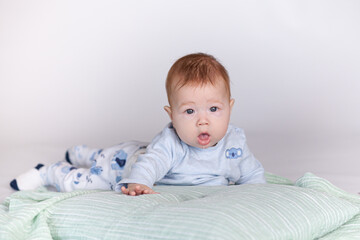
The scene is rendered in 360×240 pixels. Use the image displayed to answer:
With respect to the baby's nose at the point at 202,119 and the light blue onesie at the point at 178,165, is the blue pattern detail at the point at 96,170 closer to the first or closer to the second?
the light blue onesie at the point at 178,165

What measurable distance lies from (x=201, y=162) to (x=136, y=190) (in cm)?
39

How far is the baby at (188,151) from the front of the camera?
234 centimetres

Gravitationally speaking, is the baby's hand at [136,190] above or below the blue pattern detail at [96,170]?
above

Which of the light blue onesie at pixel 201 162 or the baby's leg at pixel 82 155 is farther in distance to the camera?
the baby's leg at pixel 82 155

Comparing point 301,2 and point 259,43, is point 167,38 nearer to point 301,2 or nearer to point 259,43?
point 259,43

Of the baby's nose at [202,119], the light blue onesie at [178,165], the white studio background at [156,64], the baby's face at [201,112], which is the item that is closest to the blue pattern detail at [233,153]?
the light blue onesie at [178,165]

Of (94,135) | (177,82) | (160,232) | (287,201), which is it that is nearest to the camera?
(160,232)

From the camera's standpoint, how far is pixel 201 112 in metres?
2.36

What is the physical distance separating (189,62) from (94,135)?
5.74ft

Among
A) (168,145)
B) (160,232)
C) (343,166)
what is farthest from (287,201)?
(343,166)

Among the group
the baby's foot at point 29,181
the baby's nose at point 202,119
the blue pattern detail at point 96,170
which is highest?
the baby's nose at point 202,119

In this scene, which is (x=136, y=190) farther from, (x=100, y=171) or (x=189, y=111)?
(x=100, y=171)

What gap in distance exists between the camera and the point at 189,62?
2.39 metres

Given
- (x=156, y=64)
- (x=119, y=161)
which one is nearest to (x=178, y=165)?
(x=119, y=161)
